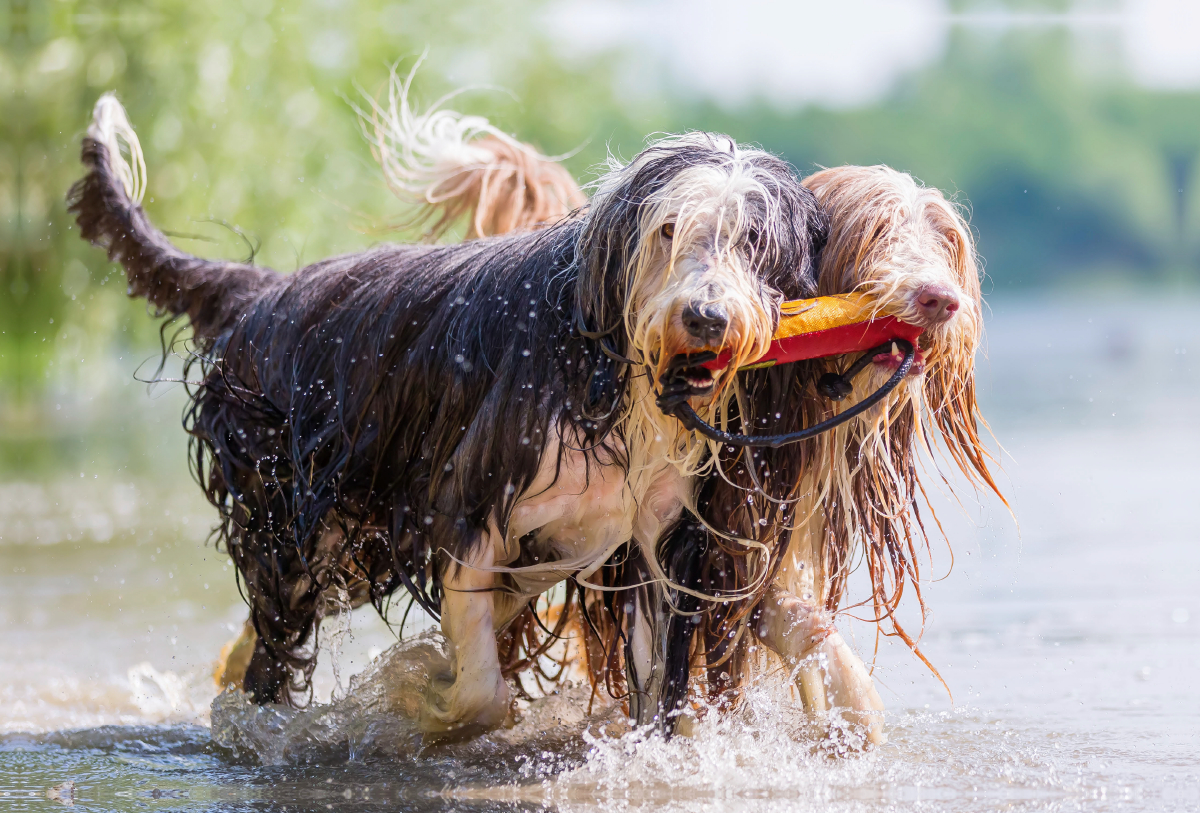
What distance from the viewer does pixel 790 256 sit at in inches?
125

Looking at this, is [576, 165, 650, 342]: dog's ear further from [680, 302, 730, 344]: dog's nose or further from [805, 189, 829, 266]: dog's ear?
[805, 189, 829, 266]: dog's ear

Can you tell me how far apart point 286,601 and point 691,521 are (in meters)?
1.50

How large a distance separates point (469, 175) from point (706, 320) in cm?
232

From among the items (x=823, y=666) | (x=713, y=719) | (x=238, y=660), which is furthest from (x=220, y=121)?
(x=823, y=666)

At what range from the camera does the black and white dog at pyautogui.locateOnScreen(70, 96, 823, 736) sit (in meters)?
3.10

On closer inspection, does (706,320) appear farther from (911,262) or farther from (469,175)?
(469,175)

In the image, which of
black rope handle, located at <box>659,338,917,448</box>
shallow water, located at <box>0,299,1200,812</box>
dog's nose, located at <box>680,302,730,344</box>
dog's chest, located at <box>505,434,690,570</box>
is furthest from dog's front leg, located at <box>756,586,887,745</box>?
dog's nose, located at <box>680,302,730,344</box>

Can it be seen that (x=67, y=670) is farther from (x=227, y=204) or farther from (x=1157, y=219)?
(x=1157, y=219)

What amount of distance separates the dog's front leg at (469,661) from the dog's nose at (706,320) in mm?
993

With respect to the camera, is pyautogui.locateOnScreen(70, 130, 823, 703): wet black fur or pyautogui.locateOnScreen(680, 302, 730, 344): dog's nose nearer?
pyautogui.locateOnScreen(680, 302, 730, 344): dog's nose

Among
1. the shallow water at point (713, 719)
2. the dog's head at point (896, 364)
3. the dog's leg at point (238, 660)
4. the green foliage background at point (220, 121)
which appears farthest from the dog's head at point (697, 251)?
the dog's leg at point (238, 660)

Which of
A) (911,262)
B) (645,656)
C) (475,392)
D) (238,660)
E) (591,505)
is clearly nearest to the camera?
(911,262)

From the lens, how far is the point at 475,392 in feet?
11.8

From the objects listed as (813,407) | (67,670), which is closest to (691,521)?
(813,407)
